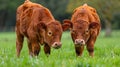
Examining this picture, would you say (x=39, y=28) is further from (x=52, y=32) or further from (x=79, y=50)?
(x=79, y=50)

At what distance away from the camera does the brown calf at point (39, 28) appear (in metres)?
11.7

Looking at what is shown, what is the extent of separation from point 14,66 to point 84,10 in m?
5.17

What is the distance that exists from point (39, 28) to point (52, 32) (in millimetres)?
582

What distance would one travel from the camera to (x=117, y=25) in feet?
299

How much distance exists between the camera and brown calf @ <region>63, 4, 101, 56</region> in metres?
12.7

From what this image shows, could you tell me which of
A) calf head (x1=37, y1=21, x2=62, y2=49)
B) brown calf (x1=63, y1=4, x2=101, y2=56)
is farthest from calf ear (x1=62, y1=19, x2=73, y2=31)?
calf head (x1=37, y1=21, x2=62, y2=49)

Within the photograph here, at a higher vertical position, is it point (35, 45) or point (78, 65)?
point (78, 65)

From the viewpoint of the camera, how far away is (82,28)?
12.8 metres

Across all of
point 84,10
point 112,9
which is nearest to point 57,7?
point 112,9

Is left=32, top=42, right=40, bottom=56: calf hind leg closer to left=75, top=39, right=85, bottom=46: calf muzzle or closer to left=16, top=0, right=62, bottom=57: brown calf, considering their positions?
left=16, top=0, right=62, bottom=57: brown calf

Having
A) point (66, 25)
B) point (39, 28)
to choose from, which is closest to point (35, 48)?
point (39, 28)

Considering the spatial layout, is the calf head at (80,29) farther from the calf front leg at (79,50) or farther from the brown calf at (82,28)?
the calf front leg at (79,50)

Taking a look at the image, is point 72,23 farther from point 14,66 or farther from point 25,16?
point 14,66

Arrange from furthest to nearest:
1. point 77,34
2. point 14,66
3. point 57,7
→ 1. point 57,7
2. point 77,34
3. point 14,66
